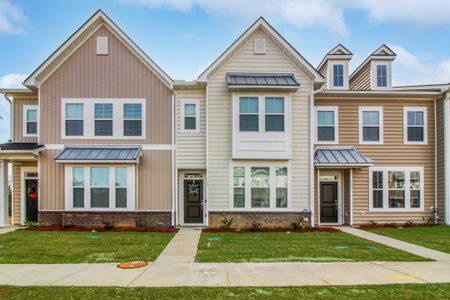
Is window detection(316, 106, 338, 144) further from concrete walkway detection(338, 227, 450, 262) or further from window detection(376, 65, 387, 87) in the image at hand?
concrete walkway detection(338, 227, 450, 262)

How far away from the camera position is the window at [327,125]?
53.9 feet

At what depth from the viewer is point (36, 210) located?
16266mm

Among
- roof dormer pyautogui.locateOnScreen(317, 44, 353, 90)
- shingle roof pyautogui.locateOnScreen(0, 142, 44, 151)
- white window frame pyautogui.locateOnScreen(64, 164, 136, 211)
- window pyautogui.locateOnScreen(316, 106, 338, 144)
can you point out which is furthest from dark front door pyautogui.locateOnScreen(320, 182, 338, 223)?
shingle roof pyautogui.locateOnScreen(0, 142, 44, 151)

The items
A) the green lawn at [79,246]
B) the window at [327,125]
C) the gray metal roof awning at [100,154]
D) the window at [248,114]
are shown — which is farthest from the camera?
the window at [327,125]

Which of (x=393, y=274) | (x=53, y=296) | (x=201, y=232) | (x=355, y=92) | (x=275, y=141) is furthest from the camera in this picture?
(x=355, y=92)

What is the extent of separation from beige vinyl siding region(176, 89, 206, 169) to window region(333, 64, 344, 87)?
20.6 feet

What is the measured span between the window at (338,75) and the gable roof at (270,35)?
7.76ft

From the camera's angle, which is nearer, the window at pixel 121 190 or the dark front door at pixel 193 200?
the window at pixel 121 190

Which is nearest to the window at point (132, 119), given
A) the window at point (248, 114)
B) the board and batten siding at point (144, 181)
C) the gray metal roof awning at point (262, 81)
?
the board and batten siding at point (144, 181)

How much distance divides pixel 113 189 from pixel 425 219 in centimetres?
1363

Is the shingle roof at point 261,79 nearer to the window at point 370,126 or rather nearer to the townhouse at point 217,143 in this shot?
the townhouse at point 217,143

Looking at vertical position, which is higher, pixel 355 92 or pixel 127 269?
pixel 355 92

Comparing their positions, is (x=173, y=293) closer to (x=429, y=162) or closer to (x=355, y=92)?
(x=355, y=92)

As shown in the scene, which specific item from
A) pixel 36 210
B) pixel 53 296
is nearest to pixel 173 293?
pixel 53 296
